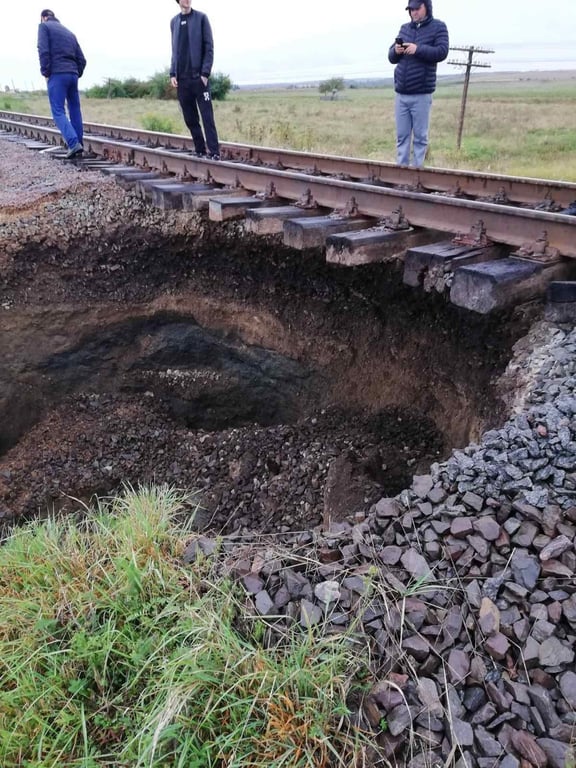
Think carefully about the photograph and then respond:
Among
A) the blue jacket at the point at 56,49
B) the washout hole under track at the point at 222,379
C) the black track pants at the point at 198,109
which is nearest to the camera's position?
the washout hole under track at the point at 222,379

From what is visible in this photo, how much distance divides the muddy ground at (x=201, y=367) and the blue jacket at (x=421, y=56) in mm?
3067

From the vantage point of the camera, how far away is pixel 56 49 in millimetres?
7836

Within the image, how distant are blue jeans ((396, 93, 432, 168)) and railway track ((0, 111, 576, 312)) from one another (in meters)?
1.18

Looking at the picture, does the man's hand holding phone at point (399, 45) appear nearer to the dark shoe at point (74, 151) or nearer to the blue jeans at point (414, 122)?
the blue jeans at point (414, 122)

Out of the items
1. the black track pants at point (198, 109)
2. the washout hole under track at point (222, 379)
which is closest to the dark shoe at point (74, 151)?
the black track pants at point (198, 109)

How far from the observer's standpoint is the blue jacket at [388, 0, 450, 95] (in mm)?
6602

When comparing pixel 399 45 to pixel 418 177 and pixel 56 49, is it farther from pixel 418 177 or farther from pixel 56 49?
pixel 56 49

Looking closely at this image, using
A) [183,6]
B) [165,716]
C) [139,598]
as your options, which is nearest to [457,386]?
[139,598]

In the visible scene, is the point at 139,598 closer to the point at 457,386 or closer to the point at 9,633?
the point at 9,633

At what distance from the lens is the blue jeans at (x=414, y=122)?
708cm

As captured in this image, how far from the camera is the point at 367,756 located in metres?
2.07

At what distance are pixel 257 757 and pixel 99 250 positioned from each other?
16.4 ft

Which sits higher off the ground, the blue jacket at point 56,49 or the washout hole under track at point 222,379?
the blue jacket at point 56,49

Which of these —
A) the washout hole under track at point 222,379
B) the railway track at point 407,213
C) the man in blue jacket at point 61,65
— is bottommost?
the washout hole under track at point 222,379
